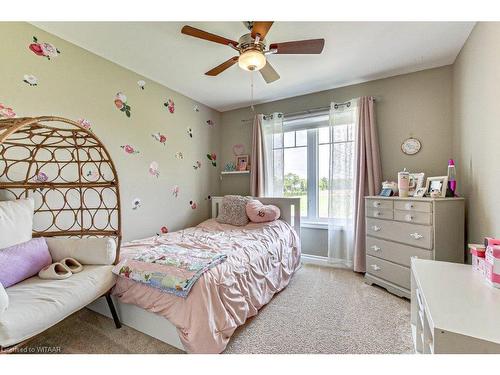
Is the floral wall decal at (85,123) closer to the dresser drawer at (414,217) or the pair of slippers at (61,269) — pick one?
the pair of slippers at (61,269)

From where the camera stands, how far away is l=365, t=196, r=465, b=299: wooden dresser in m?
1.86

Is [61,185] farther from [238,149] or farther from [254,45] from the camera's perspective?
[238,149]

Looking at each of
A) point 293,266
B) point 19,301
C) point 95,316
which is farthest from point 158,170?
point 293,266

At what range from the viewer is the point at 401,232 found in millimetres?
2076

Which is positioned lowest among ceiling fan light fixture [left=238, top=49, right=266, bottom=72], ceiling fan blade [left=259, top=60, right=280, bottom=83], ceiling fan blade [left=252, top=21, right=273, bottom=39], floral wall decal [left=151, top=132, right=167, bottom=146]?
floral wall decal [left=151, top=132, right=167, bottom=146]

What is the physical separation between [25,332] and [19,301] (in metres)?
0.19

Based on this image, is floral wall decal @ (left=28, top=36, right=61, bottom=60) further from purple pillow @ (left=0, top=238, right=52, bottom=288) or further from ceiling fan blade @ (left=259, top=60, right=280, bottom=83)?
Result: ceiling fan blade @ (left=259, top=60, right=280, bottom=83)

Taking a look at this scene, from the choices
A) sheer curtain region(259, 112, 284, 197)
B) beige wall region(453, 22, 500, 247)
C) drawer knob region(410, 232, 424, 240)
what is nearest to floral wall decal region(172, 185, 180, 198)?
sheer curtain region(259, 112, 284, 197)

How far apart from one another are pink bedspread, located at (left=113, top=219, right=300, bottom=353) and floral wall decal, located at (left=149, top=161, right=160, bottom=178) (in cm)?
84

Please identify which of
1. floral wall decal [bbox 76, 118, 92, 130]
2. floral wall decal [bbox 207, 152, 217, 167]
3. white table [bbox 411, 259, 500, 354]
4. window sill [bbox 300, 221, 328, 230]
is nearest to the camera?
white table [bbox 411, 259, 500, 354]

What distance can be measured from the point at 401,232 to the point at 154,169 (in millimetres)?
2842

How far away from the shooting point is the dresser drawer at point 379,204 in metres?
2.18
